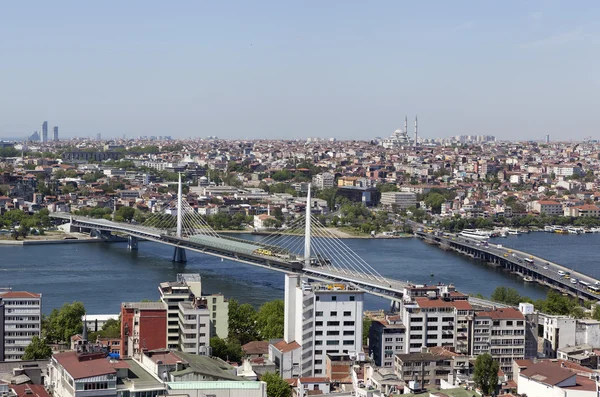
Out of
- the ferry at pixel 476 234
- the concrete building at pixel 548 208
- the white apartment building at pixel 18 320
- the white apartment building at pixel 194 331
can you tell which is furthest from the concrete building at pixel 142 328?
the concrete building at pixel 548 208

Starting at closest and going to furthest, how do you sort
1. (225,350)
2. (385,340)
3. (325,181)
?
(225,350) → (385,340) → (325,181)

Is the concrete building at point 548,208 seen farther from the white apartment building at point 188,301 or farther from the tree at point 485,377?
the tree at point 485,377

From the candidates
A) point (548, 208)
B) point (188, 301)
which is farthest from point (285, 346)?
point (548, 208)

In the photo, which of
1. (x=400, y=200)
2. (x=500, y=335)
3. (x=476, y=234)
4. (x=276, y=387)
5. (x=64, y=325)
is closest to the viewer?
(x=276, y=387)

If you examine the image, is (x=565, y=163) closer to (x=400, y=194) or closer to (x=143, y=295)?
(x=400, y=194)

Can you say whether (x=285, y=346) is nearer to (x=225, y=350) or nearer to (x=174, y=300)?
(x=225, y=350)

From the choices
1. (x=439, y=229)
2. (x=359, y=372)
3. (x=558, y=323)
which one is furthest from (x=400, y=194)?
(x=359, y=372)

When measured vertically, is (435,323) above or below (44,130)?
below
